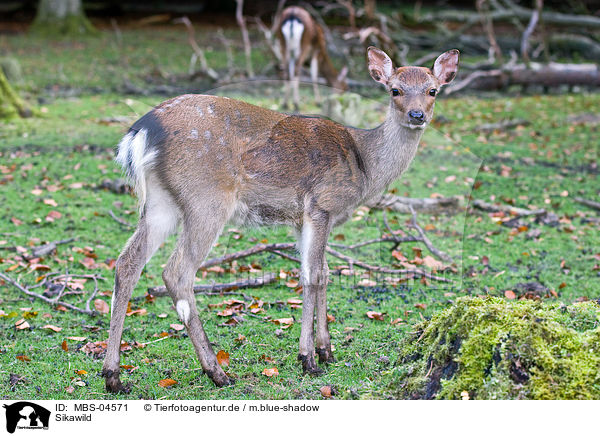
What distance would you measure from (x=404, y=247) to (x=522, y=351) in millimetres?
3531

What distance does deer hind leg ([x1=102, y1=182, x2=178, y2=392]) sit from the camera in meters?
3.99

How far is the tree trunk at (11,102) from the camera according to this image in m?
10.2

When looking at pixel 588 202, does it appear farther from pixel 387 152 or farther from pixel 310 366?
pixel 310 366

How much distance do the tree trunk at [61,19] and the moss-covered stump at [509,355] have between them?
17776 millimetres

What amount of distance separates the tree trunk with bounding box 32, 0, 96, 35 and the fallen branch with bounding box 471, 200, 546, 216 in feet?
47.5

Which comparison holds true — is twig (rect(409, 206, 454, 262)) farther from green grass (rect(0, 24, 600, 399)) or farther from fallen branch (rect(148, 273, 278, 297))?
fallen branch (rect(148, 273, 278, 297))

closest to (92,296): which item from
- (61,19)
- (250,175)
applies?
(250,175)

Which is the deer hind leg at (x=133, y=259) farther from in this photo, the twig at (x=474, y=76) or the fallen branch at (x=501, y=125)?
the twig at (x=474, y=76)

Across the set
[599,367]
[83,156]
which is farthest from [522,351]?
[83,156]

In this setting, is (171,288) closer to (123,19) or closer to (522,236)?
(522,236)

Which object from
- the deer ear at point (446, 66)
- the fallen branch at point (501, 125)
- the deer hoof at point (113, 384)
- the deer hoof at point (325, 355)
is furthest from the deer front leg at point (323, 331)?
the fallen branch at point (501, 125)

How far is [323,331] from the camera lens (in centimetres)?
449

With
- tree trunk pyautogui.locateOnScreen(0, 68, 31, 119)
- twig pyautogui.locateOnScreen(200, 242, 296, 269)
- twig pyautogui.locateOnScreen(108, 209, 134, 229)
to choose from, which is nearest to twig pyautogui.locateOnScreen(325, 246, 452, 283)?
twig pyautogui.locateOnScreen(200, 242, 296, 269)

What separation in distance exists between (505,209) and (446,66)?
3.24 meters
